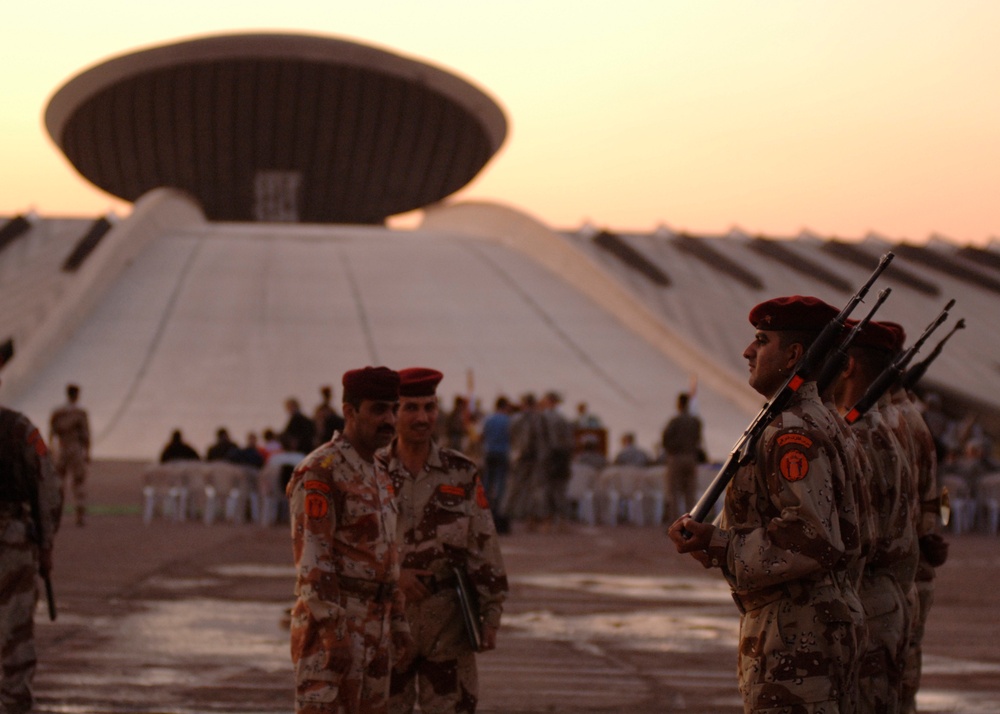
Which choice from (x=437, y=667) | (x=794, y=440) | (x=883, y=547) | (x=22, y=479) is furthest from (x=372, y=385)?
(x=22, y=479)

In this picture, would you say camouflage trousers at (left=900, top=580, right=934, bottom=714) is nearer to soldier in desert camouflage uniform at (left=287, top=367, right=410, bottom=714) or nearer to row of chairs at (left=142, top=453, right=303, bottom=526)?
soldier in desert camouflage uniform at (left=287, top=367, right=410, bottom=714)

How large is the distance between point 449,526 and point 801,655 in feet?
5.67

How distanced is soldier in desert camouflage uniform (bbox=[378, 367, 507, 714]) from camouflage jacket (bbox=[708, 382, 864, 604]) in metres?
1.49

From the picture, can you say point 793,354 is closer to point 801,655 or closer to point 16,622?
point 801,655

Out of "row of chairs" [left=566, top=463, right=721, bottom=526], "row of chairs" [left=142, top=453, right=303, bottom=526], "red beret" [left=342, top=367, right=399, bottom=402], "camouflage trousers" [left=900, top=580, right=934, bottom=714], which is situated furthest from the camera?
"row of chairs" [left=566, top=463, right=721, bottom=526]

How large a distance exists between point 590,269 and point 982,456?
1546 cm

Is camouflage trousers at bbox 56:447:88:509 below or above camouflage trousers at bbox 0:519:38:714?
below

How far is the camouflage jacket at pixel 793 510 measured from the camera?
11.0 ft

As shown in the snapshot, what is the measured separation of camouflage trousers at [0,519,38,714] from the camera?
5.58 metres

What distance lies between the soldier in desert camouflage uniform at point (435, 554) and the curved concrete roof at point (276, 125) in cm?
4510

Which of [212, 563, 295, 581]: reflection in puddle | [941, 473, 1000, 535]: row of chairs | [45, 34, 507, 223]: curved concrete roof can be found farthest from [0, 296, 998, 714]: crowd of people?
[45, 34, 507, 223]: curved concrete roof

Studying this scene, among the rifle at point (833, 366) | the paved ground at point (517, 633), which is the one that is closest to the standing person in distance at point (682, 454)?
the paved ground at point (517, 633)

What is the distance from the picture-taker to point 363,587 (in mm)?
4273

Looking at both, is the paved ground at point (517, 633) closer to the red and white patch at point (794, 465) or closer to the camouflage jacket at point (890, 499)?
the camouflage jacket at point (890, 499)
